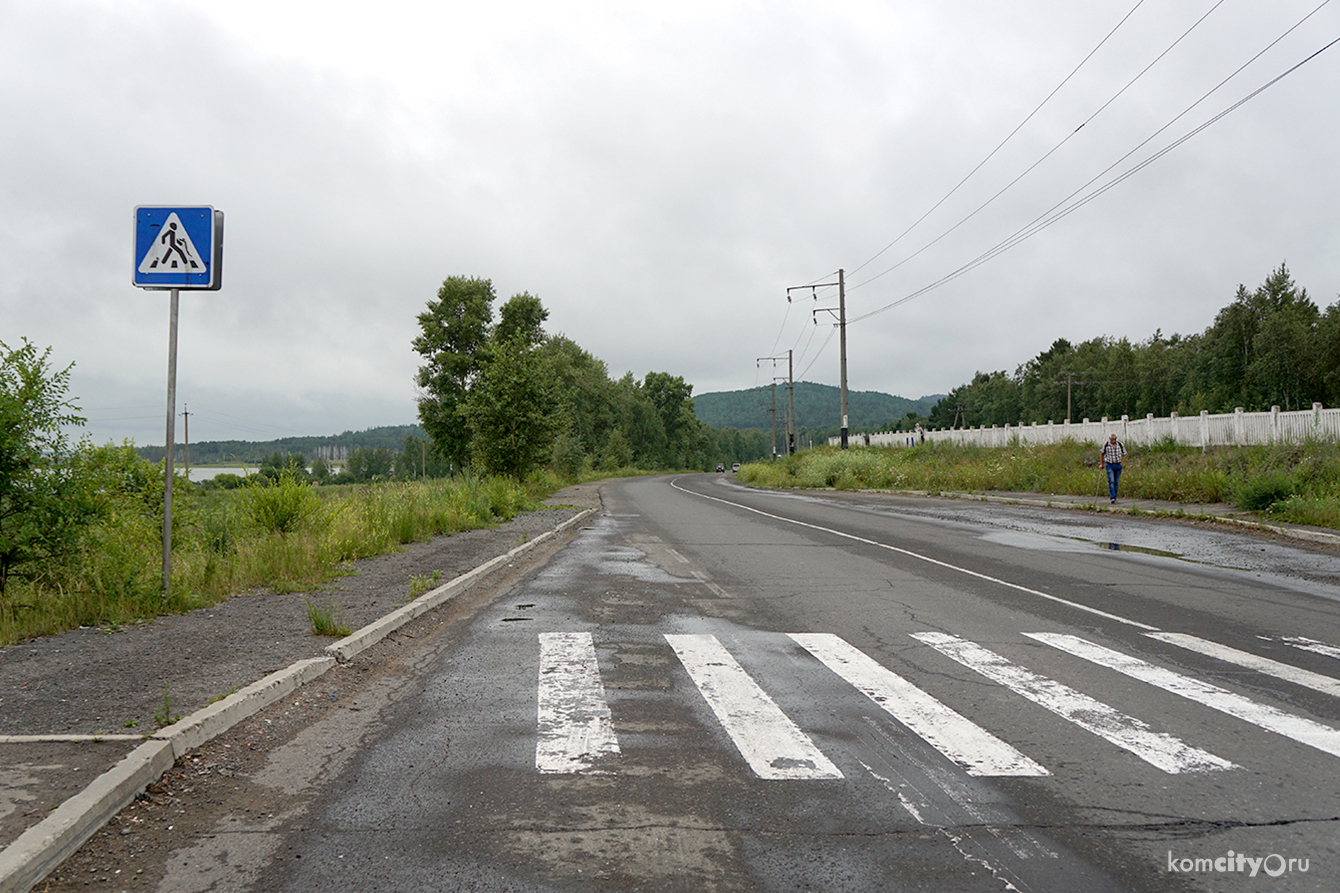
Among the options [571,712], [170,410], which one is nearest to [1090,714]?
[571,712]

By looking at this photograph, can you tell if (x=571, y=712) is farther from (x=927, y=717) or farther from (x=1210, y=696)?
(x=1210, y=696)

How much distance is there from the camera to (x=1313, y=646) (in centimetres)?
725

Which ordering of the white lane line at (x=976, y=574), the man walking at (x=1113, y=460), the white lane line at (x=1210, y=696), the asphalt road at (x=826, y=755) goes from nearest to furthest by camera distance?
the asphalt road at (x=826, y=755) < the white lane line at (x=1210, y=696) < the white lane line at (x=976, y=574) < the man walking at (x=1113, y=460)

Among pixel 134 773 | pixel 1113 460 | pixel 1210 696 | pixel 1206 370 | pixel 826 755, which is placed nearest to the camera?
pixel 134 773

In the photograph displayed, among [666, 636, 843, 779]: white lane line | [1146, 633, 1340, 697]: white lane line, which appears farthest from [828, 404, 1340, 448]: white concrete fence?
[666, 636, 843, 779]: white lane line

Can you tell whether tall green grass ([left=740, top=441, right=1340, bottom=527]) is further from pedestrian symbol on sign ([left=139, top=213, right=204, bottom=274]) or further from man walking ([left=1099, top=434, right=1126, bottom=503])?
pedestrian symbol on sign ([left=139, top=213, right=204, bottom=274])

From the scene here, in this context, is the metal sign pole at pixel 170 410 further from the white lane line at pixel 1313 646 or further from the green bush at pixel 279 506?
the white lane line at pixel 1313 646

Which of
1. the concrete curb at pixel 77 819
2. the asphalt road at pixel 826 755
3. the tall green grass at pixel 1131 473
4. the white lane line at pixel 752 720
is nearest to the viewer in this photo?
the concrete curb at pixel 77 819

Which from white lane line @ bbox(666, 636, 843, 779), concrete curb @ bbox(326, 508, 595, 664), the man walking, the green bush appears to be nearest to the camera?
white lane line @ bbox(666, 636, 843, 779)

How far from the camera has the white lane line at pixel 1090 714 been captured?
4.57 metres

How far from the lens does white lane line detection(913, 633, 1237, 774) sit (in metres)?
4.57

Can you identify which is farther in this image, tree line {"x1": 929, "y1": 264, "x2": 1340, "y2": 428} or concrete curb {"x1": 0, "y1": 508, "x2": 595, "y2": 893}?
tree line {"x1": 929, "y1": 264, "x2": 1340, "y2": 428}

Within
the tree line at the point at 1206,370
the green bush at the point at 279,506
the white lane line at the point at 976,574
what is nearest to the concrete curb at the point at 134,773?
the green bush at the point at 279,506

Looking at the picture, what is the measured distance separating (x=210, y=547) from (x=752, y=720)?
9892 mm
